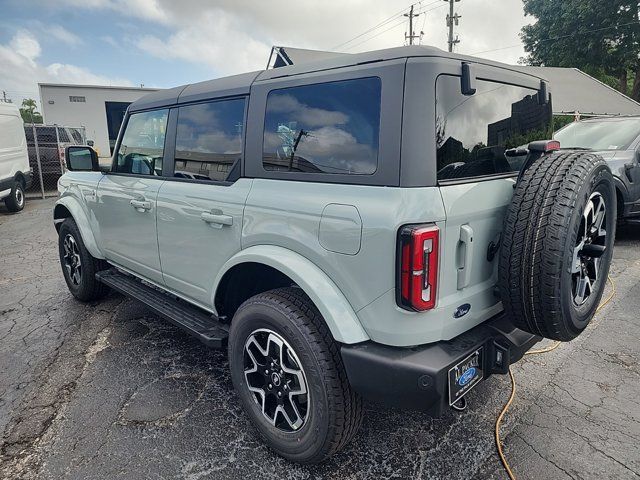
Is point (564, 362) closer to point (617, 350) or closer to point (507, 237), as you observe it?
point (617, 350)

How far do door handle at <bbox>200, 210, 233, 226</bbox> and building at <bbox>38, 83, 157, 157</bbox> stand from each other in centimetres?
2255

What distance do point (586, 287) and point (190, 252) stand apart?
233 cm

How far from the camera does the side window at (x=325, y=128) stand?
1971 mm

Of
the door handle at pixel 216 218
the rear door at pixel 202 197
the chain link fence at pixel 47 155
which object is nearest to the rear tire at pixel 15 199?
the chain link fence at pixel 47 155

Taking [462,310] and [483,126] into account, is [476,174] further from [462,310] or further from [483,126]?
[462,310]

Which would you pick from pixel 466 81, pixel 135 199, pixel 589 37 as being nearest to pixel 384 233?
pixel 466 81

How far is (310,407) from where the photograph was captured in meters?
2.13

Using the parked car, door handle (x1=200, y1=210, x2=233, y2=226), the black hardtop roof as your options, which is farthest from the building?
door handle (x1=200, y1=210, x2=233, y2=226)

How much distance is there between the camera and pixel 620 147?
6.24 m

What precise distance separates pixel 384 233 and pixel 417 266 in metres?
0.19

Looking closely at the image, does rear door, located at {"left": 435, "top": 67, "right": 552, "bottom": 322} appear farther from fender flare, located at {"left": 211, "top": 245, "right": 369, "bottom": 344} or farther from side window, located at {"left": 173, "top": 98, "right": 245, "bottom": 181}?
side window, located at {"left": 173, "top": 98, "right": 245, "bottom": 181}

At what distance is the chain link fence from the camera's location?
42.2 ft

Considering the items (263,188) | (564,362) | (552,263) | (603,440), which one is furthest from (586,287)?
(263,188)

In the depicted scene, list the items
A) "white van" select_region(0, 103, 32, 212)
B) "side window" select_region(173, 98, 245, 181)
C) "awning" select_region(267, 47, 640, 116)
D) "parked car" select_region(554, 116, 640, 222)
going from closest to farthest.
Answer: "side window" select_region(173, 98, 245, 181) → "parked car" select_region(554, 116, 640, 222) → "white van" select_region(0, 103, 32, 212) → "awning" select_region(267, 47, 640, 116)
